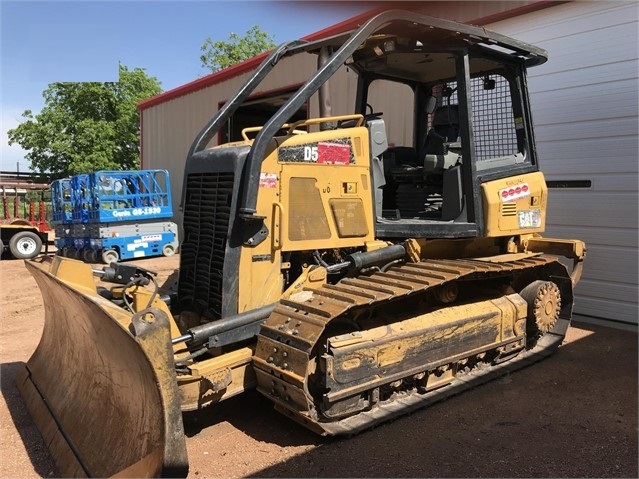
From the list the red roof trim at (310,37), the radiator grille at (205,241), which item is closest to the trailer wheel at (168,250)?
the red roof trim at (310,37)

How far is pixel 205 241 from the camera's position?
4.08 m

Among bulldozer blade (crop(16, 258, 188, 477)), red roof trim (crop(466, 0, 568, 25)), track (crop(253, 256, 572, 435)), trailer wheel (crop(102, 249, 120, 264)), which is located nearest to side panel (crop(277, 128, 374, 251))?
track (crop(253, 256, 572, 435))

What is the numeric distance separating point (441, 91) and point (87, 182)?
33.0 feet

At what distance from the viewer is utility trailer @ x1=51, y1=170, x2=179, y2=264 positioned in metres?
12.7

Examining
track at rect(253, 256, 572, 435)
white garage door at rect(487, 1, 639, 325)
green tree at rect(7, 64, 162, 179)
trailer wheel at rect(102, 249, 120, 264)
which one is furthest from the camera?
green tree at rect(7, 64, 162, 179)

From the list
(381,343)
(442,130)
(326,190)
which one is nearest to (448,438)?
(381,343)

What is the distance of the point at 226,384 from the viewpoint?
3557 millimetres

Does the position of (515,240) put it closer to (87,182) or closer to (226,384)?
(226,384)

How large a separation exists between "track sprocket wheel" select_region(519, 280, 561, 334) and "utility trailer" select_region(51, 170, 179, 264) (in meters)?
9.88

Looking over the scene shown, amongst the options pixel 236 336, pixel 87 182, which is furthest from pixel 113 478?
pixel 87 182

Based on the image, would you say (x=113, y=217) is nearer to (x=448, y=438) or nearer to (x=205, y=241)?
(x=205, y=241)

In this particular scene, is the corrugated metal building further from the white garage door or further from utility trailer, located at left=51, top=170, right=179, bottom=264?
utility trailer, located at left=51, top=170, right=179, bottom=264

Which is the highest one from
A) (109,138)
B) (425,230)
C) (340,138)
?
(109,138)

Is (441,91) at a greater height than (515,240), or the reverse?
(441,91)
